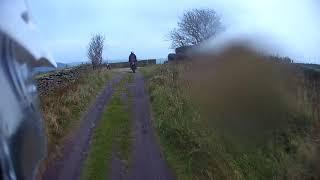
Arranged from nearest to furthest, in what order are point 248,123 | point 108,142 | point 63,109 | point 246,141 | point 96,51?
point 246,141 → point 248,123 → point 108,142 → point 63,109 → point 96,51

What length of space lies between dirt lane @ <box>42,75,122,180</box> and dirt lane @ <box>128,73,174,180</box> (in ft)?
3.51

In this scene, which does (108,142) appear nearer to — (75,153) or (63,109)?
(75,153)

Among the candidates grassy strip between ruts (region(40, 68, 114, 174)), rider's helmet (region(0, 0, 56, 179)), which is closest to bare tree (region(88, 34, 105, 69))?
grassy strip between ruts (region(40, 68, 114, 174))

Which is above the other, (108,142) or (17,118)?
(17,118)

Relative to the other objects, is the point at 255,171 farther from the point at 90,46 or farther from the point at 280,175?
the point at 90,46

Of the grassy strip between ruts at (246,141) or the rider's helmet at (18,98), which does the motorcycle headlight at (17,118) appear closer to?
the rider's helmet at (18,98)

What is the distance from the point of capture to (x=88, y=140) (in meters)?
13.2

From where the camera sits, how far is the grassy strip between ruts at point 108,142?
10.6 metres

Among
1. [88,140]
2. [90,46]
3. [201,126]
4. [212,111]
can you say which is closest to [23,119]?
[212,111]

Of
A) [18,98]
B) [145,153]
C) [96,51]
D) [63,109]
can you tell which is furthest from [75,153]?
[96,51]

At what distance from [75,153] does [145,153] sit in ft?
4.97

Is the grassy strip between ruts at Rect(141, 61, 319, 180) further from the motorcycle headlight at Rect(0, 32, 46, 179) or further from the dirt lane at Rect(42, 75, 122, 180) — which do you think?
the motorcycle headlight at Rect(0, 32, 46, 179)

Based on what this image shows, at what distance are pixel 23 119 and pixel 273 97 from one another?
30.1 ft

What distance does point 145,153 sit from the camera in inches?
481
